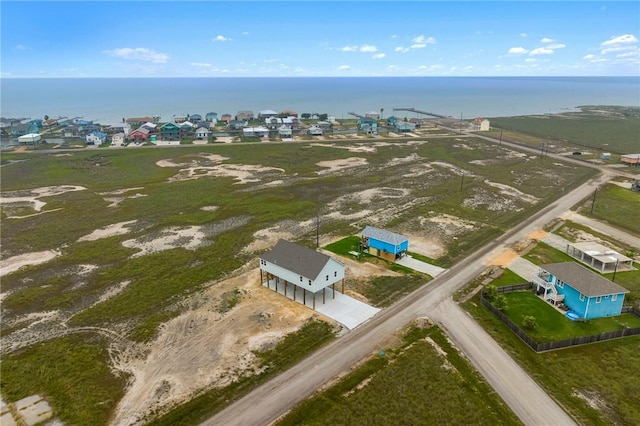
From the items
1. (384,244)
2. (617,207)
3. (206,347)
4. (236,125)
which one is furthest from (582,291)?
(236,125)

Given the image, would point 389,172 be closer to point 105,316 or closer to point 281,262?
point 281,262

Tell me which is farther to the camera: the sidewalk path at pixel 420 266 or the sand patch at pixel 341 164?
the sand patch at pixel 341 164

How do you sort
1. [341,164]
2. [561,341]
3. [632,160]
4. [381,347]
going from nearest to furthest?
[561,341]
[381,347]
[632,160]
[341,164]

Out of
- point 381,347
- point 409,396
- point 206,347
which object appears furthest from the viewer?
point 206,347

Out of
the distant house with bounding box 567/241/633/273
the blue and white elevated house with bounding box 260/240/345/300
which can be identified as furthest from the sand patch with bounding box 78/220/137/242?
the distant house with bounding box 567/241/633/273

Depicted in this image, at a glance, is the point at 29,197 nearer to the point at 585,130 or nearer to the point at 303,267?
the point at 303,267

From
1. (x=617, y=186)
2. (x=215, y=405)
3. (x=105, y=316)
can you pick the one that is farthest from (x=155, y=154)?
(x=617, y=186)

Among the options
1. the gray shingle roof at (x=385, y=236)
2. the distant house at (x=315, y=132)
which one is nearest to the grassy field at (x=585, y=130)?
the distant house at (x=315, y=132)

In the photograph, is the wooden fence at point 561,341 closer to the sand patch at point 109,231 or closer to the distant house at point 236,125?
the sand patch at point 109,231
